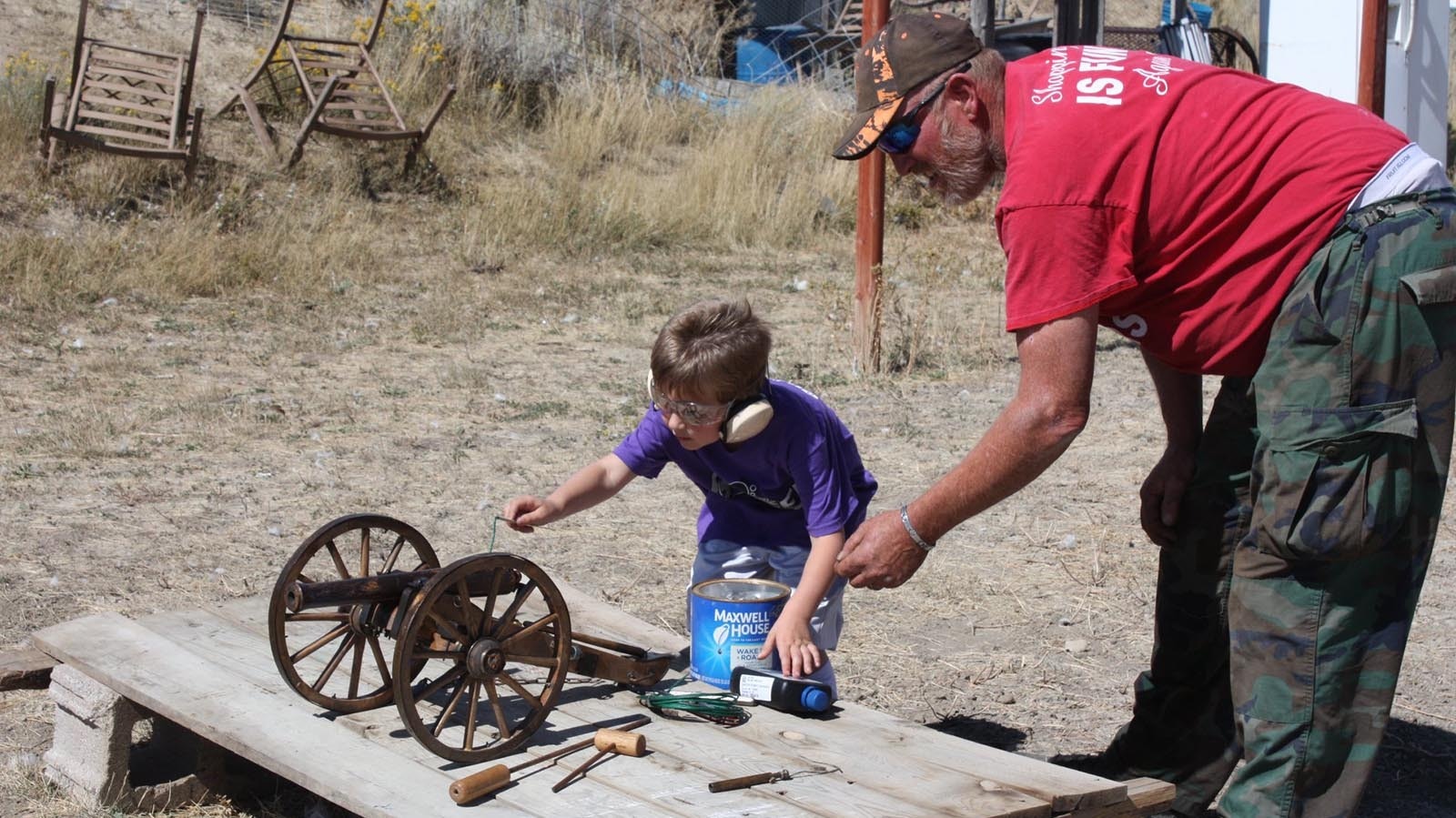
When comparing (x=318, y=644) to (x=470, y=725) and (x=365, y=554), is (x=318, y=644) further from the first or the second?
(x=470, y=725)

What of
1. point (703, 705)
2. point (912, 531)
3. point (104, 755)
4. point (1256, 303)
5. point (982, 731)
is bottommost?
point (982, 731)

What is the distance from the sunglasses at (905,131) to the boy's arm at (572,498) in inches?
46.9

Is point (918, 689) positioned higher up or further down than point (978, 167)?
further down

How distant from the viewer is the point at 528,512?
11.6ft

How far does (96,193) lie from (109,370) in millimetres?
4005

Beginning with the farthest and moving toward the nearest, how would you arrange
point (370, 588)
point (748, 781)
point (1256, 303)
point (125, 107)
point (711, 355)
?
point (125, 107) < point (711, 355) < point (370, 588) < point (748, 781) < point (1256, 303)

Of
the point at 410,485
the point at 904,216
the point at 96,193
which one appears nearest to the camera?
the point at 410,485

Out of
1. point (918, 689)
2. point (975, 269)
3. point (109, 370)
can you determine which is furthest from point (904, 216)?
point (918, 689)

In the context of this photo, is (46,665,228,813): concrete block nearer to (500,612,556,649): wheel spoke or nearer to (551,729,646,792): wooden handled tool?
(500,612,556,649): wheel spoke

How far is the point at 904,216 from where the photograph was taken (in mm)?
13711

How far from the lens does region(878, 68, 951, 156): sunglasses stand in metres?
2.69

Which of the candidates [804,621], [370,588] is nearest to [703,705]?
[804,621]

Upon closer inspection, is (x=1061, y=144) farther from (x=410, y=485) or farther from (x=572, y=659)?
(x=410, y=485)

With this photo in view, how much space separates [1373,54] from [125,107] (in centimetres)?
902
